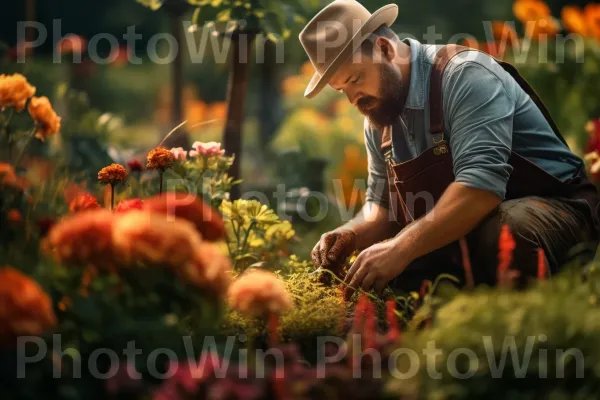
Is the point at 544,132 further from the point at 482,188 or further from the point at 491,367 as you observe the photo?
the point at 491,367

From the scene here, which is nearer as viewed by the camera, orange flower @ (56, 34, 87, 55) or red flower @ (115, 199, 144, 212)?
red flower @ (115, 199, 144, 212)

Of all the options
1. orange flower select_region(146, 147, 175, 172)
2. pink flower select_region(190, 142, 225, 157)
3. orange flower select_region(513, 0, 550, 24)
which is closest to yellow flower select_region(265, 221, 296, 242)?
pink flower select_region(190, 142, 225, 157)

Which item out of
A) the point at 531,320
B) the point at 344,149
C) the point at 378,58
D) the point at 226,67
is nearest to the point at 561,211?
the point at 378,58

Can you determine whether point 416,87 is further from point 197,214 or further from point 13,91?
point 13,91

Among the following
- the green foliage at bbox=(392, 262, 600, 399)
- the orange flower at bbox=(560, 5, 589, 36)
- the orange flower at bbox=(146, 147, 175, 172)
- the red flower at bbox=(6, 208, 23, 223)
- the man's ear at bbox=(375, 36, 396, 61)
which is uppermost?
the orange flower at bbox=(560, 5, 589, 36)

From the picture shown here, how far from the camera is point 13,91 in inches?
133

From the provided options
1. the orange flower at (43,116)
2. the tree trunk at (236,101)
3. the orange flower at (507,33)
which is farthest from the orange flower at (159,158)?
the orange flower at (507,33)

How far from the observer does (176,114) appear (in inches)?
275

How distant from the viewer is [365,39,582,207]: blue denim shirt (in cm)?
323

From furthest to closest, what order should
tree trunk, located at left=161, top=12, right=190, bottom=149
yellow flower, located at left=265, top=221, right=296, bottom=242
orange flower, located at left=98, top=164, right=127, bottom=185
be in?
tree trunk, located at left=161, top=12, right=190, bottom=149 → yellow flower, located at left=265, top=221, right=296, bottom=242 → orange flower, located at left=98, top=164, right=127, bottom=185

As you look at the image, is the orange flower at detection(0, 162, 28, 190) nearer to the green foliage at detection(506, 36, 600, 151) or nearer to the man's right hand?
the man's right hand

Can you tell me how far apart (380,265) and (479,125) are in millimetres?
677

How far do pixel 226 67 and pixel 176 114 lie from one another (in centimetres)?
304

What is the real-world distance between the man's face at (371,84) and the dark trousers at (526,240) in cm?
64
